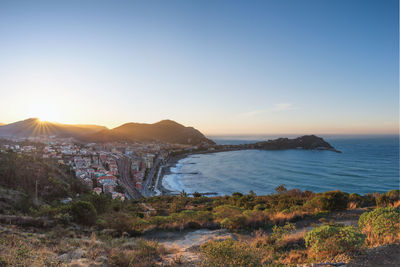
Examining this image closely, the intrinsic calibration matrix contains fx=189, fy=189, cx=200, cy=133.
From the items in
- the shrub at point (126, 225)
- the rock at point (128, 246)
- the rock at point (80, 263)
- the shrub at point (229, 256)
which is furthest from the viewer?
the shrub at point (126, 225)

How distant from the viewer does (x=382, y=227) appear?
5.18 metres

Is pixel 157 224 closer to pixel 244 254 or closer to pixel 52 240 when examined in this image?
pixel 52 240

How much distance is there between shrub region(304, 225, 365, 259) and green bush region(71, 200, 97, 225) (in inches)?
372

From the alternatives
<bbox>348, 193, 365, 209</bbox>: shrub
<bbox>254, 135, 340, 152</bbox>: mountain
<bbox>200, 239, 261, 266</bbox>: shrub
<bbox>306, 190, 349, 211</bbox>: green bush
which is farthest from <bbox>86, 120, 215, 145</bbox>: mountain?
<bbox>200, 239, 261, 266</bbox>: shrub

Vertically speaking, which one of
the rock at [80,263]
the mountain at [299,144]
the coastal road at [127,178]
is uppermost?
the rock at [80,263]

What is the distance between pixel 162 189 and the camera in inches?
1606

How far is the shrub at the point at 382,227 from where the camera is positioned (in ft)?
15.9

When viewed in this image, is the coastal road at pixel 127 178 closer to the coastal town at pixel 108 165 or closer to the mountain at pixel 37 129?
the coastal town at pixel 108 165

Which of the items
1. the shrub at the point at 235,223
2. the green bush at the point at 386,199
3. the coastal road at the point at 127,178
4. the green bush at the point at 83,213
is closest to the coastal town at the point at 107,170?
the coastal road at the point at 127,178

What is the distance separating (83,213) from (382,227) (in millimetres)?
11474

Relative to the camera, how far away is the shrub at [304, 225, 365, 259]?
4.32m

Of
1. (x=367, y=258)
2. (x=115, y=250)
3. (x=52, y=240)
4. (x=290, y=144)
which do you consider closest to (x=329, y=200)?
(x=367, y=258)

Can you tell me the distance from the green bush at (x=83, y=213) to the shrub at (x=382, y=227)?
1081cm

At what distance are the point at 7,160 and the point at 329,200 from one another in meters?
24.2
